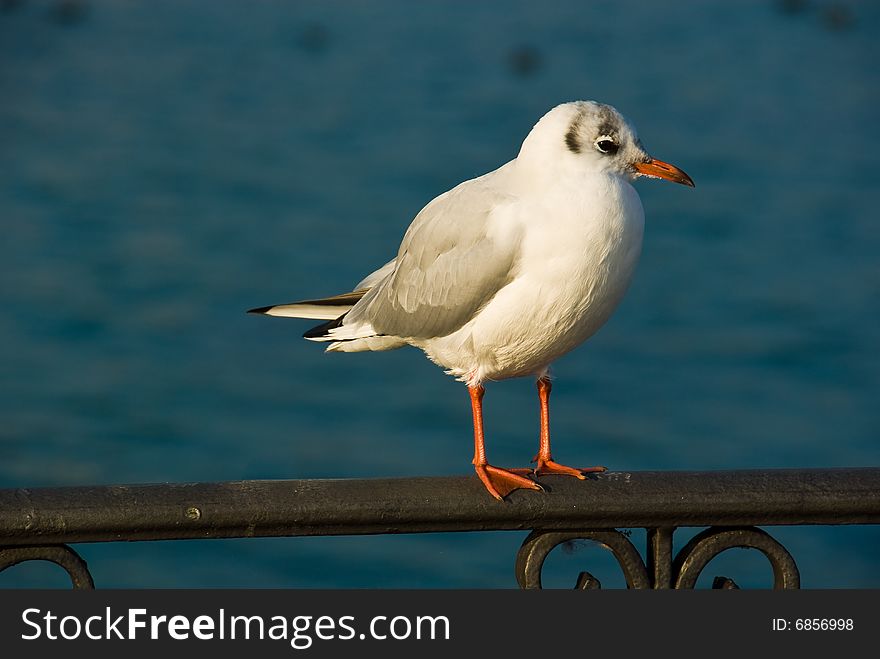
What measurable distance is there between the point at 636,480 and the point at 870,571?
22.8 ft

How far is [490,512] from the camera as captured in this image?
2.51 m

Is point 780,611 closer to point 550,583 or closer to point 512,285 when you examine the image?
point 512,285

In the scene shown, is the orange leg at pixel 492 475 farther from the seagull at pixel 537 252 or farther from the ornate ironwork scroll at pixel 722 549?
the ornate ironwork scroll at pixel 722 549

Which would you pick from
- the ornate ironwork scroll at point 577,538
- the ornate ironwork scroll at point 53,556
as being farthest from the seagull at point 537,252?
the ornate ironwork scroll at point 53,556

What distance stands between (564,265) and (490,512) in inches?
33.8

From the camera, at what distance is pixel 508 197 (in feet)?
11.0

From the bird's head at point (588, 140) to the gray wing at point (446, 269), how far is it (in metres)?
0.19

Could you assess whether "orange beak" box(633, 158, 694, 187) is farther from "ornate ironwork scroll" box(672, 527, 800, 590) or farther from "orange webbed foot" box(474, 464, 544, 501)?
"ornate ironwork scroll" box(672, 527, 800, 590)

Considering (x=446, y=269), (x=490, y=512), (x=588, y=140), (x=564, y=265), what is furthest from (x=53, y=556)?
(x=588, y=140)

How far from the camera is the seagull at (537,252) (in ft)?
10.5

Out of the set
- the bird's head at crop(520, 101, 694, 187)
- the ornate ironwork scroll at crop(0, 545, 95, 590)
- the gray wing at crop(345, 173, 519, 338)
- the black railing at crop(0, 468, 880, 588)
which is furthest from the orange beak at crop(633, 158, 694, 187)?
the ornate ironwork scroll at crop(0, 545, 95, 590)

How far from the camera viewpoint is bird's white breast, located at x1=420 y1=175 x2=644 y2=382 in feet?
10.4

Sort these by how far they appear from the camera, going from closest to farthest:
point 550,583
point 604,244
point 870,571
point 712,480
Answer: point 712,480 < point 604,244 < point 550,583 < point 870,571

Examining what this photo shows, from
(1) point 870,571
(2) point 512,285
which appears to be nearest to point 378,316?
(2) point 512,285
